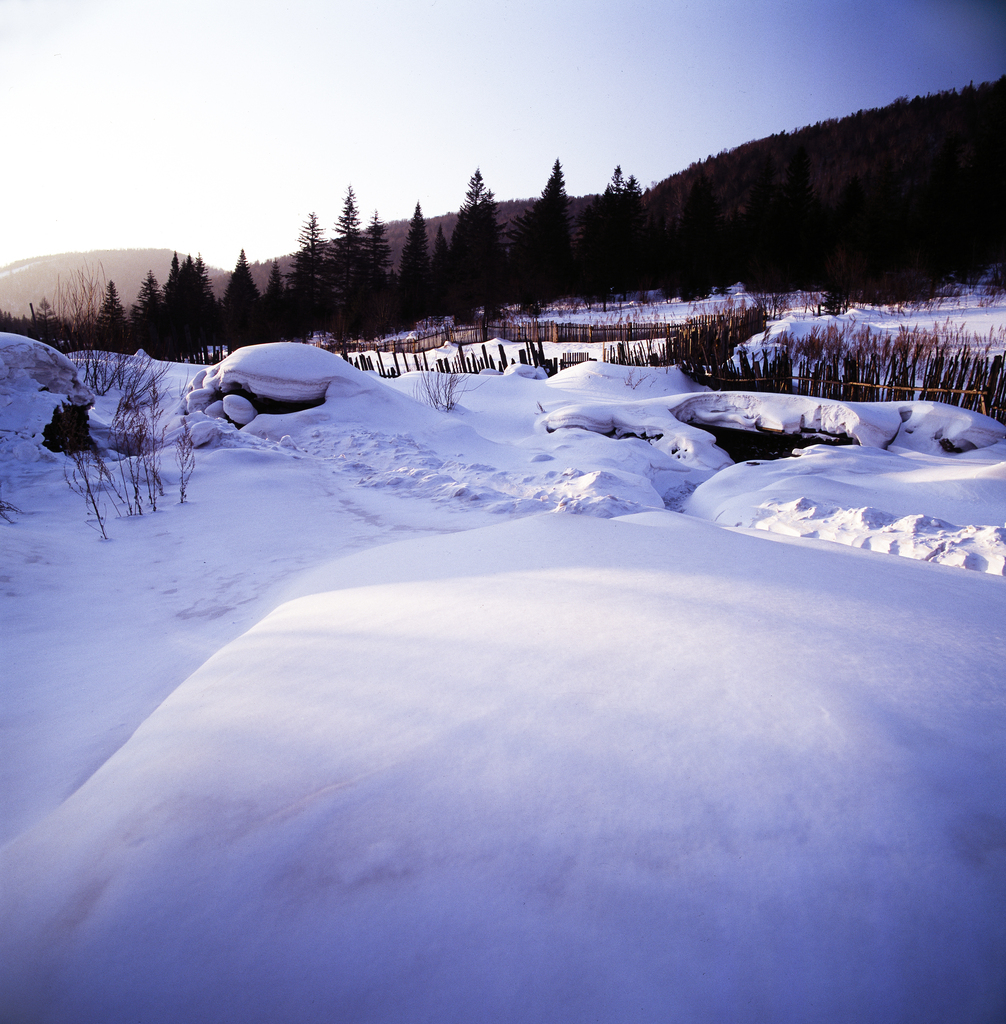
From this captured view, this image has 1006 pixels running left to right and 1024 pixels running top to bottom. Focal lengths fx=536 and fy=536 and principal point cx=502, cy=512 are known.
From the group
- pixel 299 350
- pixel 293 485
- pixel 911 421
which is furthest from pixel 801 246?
pixel 293 485

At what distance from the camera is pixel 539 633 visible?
179 cm

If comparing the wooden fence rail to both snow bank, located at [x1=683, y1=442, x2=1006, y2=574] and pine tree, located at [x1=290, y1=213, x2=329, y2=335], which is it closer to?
snow bank, located at [x1=683, y1=442, x2=1006, y2=574]

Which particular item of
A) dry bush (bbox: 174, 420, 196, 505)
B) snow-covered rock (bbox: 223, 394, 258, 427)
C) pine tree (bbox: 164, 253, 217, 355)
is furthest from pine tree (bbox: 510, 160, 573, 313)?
dry bush (bbox: 174, 420, 196, 505)

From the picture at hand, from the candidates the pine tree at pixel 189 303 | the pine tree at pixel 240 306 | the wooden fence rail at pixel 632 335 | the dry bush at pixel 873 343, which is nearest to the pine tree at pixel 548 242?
the wooden fence rail at pixel 632 335

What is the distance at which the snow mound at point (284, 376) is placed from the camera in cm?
830

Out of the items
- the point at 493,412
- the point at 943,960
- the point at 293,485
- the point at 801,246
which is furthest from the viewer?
the point at 801,246

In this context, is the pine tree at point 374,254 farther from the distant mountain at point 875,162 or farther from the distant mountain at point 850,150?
the distant mountain at point 850,150

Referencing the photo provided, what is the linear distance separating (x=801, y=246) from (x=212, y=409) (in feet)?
119

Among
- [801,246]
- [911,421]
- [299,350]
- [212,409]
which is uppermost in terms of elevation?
[801,246]

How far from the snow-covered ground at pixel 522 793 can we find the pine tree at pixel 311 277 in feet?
148

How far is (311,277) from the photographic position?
43.3 meters

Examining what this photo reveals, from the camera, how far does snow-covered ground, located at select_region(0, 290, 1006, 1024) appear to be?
85cm

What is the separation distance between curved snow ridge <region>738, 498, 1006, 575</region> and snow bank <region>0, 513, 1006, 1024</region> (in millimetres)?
1758

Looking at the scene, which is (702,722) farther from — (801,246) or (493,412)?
(801,246)
